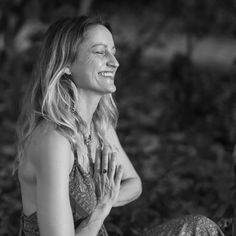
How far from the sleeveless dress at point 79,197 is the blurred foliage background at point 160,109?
0.96 m

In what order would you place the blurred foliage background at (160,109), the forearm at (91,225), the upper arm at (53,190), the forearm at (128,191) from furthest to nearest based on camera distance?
1. the blurred foliage background at (160,109)
2. the forearm at (128,191)
3. the forearm at (91,225)
4. the upper arm at (53,190)

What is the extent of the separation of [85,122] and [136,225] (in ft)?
4.18

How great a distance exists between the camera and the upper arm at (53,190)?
7.55 feet

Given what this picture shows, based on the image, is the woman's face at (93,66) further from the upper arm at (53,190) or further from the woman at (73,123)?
the upper arm at (53,190)

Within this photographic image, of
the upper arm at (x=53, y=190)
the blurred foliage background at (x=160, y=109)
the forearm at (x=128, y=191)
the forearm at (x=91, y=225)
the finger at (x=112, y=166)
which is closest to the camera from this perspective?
the upper arm at (x=53, y=190)

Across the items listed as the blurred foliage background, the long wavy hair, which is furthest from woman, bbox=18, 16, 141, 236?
the blurred foliage background

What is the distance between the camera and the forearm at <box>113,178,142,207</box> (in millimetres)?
2961

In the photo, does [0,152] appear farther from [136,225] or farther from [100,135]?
[100,135]

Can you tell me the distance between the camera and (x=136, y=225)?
3.74 metres

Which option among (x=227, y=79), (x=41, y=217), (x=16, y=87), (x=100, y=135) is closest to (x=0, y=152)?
(x=16, y=87)

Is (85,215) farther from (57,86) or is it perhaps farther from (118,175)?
(57,86)

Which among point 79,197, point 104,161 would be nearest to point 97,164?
point 104,161

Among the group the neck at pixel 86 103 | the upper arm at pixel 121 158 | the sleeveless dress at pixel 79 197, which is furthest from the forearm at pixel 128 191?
the neck at pixel 86 103

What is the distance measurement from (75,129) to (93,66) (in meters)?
0.30
